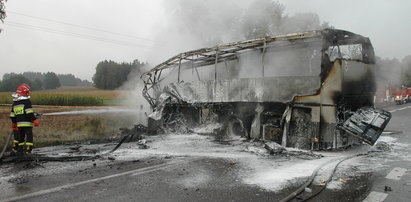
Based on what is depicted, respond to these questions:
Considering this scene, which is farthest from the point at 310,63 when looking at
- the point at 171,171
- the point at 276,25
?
the point at 276,25

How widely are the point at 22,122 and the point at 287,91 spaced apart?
7091 millimetres

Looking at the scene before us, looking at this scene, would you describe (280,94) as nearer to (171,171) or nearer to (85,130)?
(171,171)

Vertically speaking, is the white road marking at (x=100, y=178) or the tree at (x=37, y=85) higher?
the tree at (x=37, y=85)

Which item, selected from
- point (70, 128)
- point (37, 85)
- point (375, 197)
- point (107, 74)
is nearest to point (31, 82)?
point (37, 85)

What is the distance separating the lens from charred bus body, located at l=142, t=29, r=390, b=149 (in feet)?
26.8

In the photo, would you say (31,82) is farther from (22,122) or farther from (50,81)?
(22,122)

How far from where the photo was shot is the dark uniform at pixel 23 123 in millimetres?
7309

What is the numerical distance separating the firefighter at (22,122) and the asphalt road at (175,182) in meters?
0.94

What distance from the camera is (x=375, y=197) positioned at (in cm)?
434

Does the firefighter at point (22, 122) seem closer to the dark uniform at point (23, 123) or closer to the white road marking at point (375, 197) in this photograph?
the dark uniform at point (23, 123)

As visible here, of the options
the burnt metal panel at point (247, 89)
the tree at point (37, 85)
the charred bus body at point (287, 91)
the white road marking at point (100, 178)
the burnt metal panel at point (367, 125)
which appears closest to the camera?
the white road marking at point (100, 178)

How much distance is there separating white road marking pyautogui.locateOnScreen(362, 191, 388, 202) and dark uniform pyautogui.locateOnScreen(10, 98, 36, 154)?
728 centimetres

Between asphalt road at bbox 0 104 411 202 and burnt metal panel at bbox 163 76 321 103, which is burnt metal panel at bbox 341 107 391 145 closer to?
asphalt road at bbox 0 104 411 202

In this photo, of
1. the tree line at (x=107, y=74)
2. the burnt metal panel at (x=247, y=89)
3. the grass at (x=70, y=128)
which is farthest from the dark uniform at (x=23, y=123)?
the tree line at (x=107, y=74)
